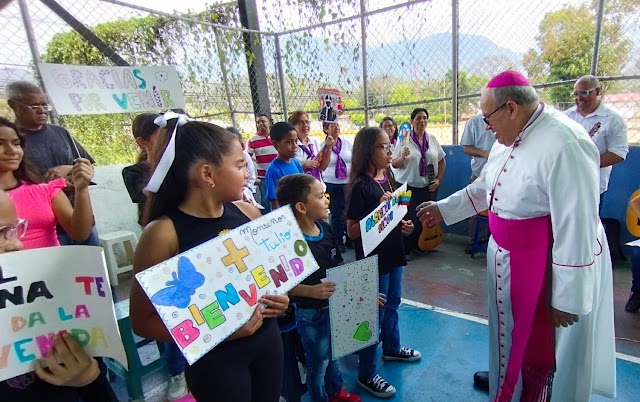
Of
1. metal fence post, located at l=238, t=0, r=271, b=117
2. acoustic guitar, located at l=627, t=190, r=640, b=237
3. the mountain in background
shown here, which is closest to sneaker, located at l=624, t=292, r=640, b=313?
acoustic guitar, located at l=627, t=190, r=640, b=237

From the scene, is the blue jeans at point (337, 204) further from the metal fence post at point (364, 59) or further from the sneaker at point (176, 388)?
the sneaker at point (176, 388)

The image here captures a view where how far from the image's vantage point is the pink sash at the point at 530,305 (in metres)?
1.83

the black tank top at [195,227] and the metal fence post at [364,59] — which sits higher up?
the metal fence post at [364,59]

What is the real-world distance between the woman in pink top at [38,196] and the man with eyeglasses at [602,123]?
429 cm

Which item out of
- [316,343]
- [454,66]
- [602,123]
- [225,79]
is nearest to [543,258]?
[316,343]

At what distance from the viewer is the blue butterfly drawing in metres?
1.12

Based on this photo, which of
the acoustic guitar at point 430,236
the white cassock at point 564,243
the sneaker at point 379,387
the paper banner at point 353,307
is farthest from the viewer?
the acoustic guitar at point 430,236

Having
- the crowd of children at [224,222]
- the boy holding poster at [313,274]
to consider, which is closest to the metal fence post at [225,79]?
the crowd of children at [224,222]

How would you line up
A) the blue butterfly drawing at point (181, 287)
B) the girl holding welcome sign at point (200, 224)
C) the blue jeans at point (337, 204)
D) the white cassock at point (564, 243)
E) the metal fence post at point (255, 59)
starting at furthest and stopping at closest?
the metal fence post at point (255, 59) → the blue jeans at point (337, 204) → the white cassock at point (564, 243) → the girl holding welcome sign at point (200, 224) → the blue butterfly drawing at point (181, 287)

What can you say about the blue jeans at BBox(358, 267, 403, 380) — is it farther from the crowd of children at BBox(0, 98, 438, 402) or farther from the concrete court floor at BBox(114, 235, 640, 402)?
the concrete court floor at BBox(114, 235, 640, 402)

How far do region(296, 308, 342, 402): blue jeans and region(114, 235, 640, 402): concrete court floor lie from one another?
1.74 ft

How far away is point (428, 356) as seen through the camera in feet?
9.19

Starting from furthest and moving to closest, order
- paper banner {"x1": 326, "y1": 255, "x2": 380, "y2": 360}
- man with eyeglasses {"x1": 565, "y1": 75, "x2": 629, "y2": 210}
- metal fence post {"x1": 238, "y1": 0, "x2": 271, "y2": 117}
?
metal fence post {"x1": 238, "y1": 0, "x2": 271, "y2": 117} < man with eyeglasses {"x1": 565, "y1": 75, "x2": 629, "y2": 210} < paper banner {"x1": 326, "y1": 255, "x2": 380, "y2": 360}

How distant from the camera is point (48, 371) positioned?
3.37ft
